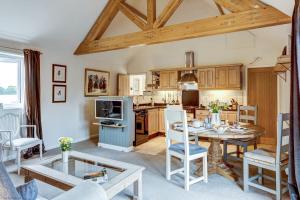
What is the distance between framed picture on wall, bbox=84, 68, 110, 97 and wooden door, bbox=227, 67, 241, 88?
3747mm

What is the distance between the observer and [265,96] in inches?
218

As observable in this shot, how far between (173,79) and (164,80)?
1.06 ft

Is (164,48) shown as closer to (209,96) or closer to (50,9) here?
(209,96)

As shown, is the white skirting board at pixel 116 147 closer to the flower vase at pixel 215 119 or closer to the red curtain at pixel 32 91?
the red curtain at pixel 32 91

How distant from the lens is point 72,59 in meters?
5.57

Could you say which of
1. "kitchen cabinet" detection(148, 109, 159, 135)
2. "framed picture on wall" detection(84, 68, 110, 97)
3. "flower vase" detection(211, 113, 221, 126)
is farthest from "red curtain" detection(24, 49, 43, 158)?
"flower vase" detection(211, 113, 221, 126)

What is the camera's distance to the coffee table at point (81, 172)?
212 cm

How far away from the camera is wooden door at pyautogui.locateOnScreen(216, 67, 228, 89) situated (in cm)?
580

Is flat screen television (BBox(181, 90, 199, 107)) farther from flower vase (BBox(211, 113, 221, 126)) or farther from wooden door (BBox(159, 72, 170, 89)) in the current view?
flower vase (BBox(211, 113, 221, 126))

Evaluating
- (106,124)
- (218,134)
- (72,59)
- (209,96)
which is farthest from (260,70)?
(72,59)

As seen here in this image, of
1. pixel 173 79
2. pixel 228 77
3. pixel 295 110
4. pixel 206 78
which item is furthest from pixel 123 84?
pixel 295 110

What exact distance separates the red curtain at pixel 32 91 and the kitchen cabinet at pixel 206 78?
4.25 m

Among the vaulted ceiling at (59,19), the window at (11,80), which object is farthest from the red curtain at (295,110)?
the window at (11,80)

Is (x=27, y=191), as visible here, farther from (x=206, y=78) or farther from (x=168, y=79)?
(x=168, y=79)
